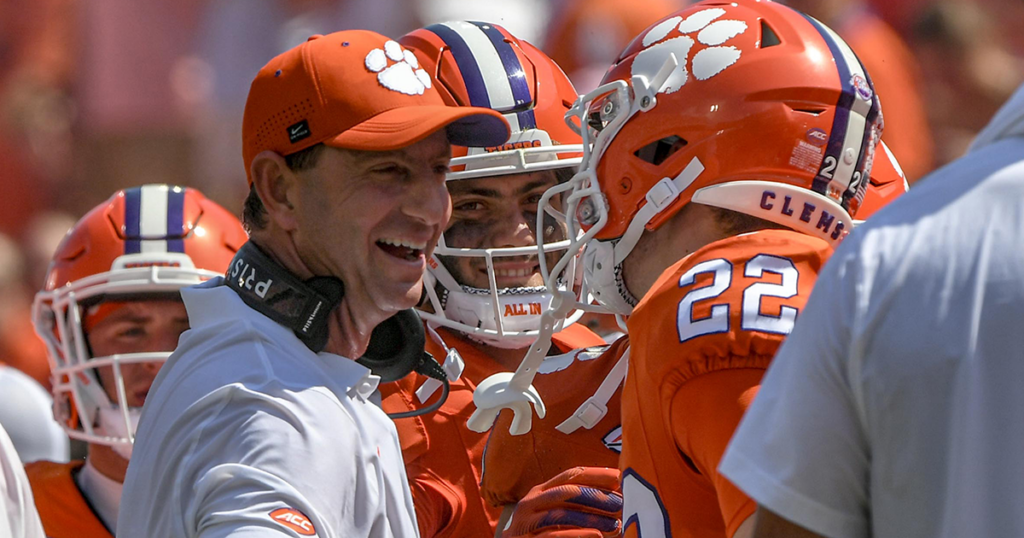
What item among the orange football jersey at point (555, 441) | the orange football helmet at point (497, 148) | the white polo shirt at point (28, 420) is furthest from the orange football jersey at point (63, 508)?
the orange football jersey at point (555, 441)

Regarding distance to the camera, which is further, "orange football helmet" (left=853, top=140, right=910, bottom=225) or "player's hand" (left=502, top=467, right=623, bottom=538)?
"orange football helmet" (left=853, top=140, right=910, bottom=225)

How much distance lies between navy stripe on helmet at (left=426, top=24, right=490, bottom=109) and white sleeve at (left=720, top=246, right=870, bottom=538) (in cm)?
224

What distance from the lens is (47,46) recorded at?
8.97m

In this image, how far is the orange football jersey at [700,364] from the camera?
2.20 meters

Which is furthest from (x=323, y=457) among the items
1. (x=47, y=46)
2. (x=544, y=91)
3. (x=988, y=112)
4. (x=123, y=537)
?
(x=47, y=46)

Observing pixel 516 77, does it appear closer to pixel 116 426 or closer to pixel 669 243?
pixel 669 243

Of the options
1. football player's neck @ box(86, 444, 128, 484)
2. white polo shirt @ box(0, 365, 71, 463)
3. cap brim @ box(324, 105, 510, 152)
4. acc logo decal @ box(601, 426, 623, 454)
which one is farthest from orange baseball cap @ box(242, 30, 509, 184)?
white polo shirt @ box(0, 365, 71, 463)

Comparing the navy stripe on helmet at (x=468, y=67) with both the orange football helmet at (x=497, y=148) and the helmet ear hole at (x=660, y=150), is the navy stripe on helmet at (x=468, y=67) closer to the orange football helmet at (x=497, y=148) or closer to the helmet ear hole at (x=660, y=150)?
the orange football helmet at (x=497, y=148)

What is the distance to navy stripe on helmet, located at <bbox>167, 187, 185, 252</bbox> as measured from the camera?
14.0 ft

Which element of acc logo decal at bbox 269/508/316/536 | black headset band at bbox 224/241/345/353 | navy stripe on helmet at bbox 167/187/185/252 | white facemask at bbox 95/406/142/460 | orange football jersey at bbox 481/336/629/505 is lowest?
white facemask at bbox 95/406/142/460

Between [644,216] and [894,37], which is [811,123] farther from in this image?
[894,37]

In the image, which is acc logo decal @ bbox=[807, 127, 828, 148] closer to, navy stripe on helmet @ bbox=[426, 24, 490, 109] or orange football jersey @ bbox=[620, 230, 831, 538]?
orange football jersey @ bbox=[620, 230, 831, 538]

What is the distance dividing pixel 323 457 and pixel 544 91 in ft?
6.29

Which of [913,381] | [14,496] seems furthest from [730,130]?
[14,496]
